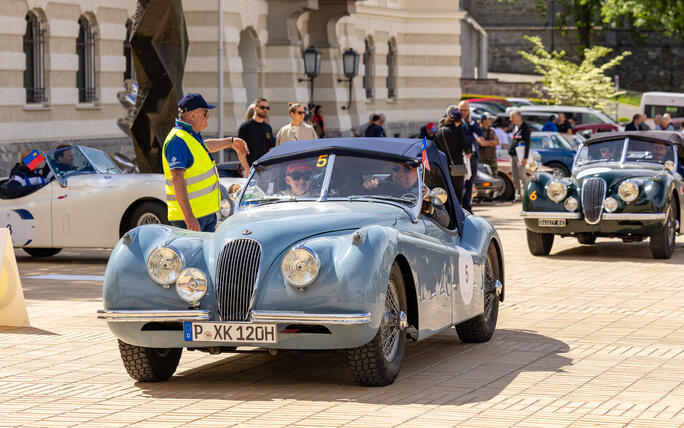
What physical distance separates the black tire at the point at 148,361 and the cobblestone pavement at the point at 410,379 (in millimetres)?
66

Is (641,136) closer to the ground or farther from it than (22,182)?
farther from it

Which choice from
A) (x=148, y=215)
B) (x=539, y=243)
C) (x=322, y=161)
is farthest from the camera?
(x=539, y=243)

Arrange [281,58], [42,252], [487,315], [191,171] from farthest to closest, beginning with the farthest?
[281,58] → [42,252] → [487,315] → [191,171]

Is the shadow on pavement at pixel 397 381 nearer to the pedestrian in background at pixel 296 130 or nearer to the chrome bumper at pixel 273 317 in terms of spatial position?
the chrome bumper at pixel 273 317

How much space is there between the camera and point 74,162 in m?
17.8

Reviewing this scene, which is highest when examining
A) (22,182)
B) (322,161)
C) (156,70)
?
(156,70)

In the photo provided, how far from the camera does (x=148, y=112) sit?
19234mm

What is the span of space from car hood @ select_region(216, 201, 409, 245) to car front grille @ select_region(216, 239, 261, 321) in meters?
0.13

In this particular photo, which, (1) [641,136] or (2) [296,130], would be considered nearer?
(2) [296,130]

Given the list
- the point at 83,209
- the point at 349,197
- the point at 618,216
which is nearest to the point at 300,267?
the point at 349,197

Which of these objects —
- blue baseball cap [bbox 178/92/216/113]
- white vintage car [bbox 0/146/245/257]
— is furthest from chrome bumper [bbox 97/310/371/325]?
white vintage car [bbox 0/146/245/257]

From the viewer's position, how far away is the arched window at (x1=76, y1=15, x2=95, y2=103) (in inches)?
1242

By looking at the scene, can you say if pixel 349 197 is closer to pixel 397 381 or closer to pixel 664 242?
pixel 397 381

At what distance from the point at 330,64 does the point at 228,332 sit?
107 ft
